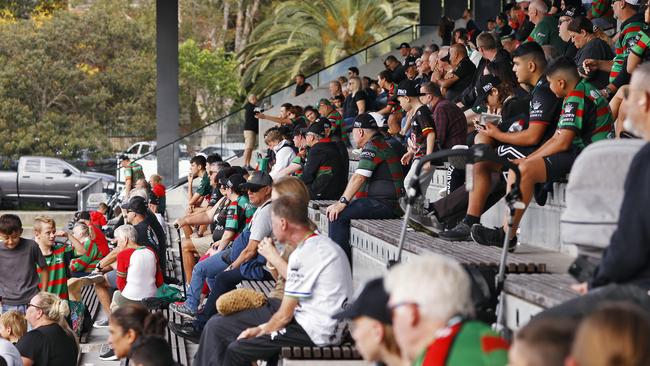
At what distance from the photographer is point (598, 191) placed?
5078mm

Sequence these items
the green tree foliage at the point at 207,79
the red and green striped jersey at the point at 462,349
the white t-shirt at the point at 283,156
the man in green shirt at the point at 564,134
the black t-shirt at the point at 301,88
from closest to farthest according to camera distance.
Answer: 1. the red and green striped jersey at the point at 462,349
2. the man in green shirt at the point at 564,134
3. the white t-shirt at the point at 283,156
4. the black t-shirt at the point at 301,88
5. the green tree foliage at the point at 207,79

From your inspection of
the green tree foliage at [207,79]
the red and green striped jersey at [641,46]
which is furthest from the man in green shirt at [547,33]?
the green tree foliage at [207,79]

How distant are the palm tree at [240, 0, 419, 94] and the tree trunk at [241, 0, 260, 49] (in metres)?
13.7

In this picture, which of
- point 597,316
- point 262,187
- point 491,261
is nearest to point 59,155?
point 262,187

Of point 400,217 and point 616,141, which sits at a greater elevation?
point 616,141

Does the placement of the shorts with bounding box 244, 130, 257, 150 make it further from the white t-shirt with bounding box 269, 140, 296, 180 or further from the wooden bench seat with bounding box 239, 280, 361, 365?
the wooden bench seat with bounding box 239, 280, 361, 365

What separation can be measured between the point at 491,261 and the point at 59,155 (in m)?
45.3

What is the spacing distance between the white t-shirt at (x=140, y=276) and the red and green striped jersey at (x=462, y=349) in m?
8.17

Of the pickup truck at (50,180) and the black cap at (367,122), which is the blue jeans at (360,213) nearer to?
the black cap at (367,122)

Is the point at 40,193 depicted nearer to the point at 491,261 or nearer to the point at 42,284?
the point at 42,284

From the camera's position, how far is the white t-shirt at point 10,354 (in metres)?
8.70

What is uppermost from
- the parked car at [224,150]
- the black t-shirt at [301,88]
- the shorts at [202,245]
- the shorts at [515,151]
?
the black t-shirt at [301,88]

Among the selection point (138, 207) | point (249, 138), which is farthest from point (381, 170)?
point (249, 138)

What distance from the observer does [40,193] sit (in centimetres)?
3775
